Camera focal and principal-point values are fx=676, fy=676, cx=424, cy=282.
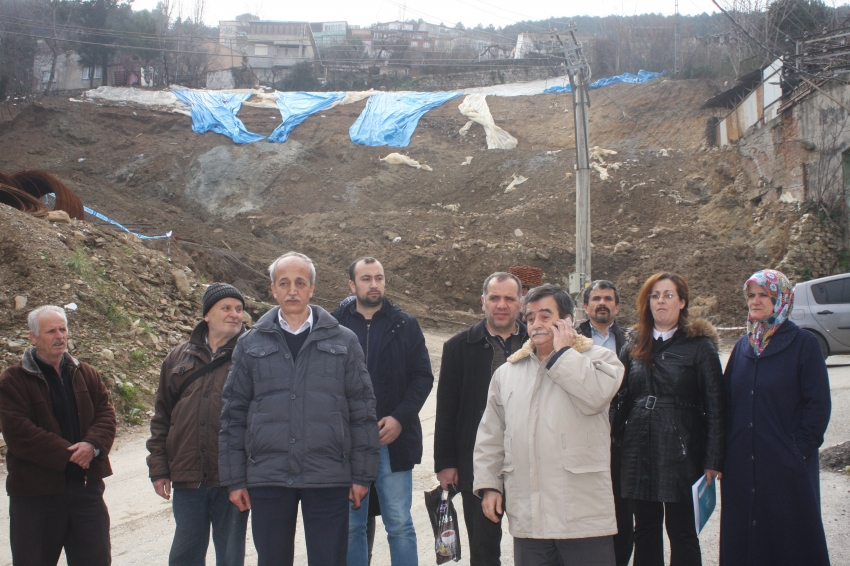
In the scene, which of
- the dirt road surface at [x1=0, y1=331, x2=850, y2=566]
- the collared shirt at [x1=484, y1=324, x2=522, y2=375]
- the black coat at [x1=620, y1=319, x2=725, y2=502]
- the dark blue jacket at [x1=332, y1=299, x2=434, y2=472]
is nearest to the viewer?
the black coat at [x1=620, y1=319, x2=725, y2=502]

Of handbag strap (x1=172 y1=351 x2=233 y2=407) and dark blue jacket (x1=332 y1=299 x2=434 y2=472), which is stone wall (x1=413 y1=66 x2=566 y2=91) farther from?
handbag strap (x1=172 y1=351 x2=233 y2=407)

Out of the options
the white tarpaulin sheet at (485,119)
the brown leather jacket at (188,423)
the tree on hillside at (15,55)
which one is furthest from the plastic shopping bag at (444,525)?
the tree on hillside at (15,55)

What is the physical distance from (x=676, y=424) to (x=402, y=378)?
163 cm

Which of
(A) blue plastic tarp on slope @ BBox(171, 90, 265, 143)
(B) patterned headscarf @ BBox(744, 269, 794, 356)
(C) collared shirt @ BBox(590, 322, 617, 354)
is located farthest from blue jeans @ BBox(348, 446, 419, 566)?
(A) blue plastic tarp on slope @ BBox(171, 90, 265, 143)

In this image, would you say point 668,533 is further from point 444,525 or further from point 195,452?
point 195,452

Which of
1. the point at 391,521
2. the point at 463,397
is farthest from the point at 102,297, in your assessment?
the point at 463,397

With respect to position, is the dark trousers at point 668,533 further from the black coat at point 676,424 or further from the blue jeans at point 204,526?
the blue jeans at point 204,526

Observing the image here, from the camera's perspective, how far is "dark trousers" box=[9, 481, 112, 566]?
3.61 m

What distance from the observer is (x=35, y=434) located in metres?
3.64

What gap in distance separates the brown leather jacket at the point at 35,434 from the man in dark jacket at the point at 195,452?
0.40 m

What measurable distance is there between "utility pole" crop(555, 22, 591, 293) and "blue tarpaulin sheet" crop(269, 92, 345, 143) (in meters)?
18.8

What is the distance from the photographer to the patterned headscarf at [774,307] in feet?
11.6

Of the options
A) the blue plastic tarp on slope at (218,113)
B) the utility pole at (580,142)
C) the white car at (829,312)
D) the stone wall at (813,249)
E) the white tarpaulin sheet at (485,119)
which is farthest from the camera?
the white tarpaulin sheet at (485,119)

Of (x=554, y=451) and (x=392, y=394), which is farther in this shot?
(x=392, y=394)
